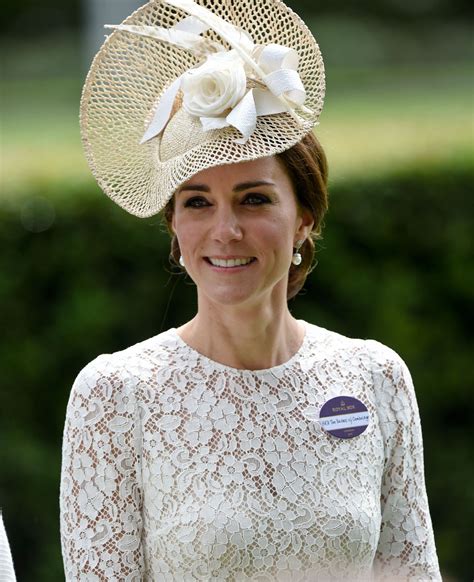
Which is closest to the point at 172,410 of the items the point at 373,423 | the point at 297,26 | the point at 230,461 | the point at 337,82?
the point at 230,461

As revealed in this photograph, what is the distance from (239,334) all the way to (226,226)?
32 cm

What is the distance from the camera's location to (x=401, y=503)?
331 cm

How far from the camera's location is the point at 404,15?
14.5 meters

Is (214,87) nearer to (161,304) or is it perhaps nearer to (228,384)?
(228,384)

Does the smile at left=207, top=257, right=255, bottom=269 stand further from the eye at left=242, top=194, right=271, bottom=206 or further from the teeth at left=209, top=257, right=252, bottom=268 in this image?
the eye at left=242, top=194, right=271, bottom=206

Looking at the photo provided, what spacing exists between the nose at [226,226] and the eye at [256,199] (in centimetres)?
5

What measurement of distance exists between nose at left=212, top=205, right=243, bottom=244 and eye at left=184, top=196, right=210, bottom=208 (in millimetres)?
48

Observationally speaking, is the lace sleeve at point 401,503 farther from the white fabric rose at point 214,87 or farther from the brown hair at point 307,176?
the white fabric rose at point 214,87

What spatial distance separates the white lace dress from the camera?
9.99ft

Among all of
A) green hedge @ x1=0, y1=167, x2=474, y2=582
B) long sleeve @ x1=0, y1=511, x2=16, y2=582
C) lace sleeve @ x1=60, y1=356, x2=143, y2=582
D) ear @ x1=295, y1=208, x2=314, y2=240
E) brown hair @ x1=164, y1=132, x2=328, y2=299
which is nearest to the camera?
long sleeve @ x1=0, y1=511, x2=16, y2=582

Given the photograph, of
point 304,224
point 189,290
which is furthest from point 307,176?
point 189,290

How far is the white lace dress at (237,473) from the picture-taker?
9.99 ft

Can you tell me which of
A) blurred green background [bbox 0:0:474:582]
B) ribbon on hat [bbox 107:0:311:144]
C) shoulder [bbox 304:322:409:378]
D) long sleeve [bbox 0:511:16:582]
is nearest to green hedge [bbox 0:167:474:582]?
blurred green background [bbox 0:0:474:582]

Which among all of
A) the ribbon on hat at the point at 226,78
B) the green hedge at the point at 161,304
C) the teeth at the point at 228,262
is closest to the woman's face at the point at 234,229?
Result: the teeth at the point at 228,262
